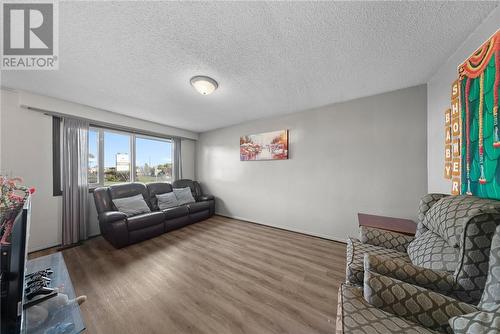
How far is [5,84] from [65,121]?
660 mm

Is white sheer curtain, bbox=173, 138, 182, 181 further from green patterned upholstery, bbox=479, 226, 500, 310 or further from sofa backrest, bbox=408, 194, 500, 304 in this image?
green patterned upholstery, bbox=479, 226, 500, 310

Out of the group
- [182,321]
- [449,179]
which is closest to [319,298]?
[182,321]

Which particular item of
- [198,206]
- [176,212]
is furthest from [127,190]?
[198,206]

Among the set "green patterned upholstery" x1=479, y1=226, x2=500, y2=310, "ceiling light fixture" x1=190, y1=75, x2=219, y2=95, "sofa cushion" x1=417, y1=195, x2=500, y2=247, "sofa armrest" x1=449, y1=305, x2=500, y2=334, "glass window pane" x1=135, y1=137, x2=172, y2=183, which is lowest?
"sofa armrest" x1=449, y1=305, x2=500, y2=334

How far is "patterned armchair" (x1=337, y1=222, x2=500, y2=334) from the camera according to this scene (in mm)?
689

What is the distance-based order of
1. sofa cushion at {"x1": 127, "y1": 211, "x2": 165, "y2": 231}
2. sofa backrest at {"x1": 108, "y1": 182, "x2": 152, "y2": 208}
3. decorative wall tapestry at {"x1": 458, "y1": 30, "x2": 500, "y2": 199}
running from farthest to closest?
sofa backrest at {"x1": 108, "y1": 182, "x2": 152, "y2": 208}
sofa cushion at {"x1": 127, "y1": 211, "x2": 165, "y2": 231}
decorative wall tapestry at {"x1": 458, "y1": 30, "x2": 500, "y2": 199}

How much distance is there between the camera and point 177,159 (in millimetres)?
4527

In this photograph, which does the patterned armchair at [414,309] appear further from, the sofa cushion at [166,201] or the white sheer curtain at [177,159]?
the white sheer curtain at [177,159]

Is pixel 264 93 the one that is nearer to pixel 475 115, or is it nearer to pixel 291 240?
pixel 475 115

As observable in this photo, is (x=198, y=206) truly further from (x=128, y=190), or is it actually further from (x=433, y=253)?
(x=433, y=253)

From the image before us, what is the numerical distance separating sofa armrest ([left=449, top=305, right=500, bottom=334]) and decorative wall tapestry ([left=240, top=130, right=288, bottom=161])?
2.74m

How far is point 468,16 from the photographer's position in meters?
1.21

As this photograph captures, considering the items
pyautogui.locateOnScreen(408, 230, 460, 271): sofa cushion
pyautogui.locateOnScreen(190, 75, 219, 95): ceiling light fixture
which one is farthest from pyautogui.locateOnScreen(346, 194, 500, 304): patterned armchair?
pyautogui.locateOnScreen(190, 75, 219, 95): ceiling light fixture

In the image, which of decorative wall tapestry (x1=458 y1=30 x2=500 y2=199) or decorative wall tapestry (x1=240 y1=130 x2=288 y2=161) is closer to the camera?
decorative wall tapestry (x1=458 y1=30 x2=500 y2=199)
